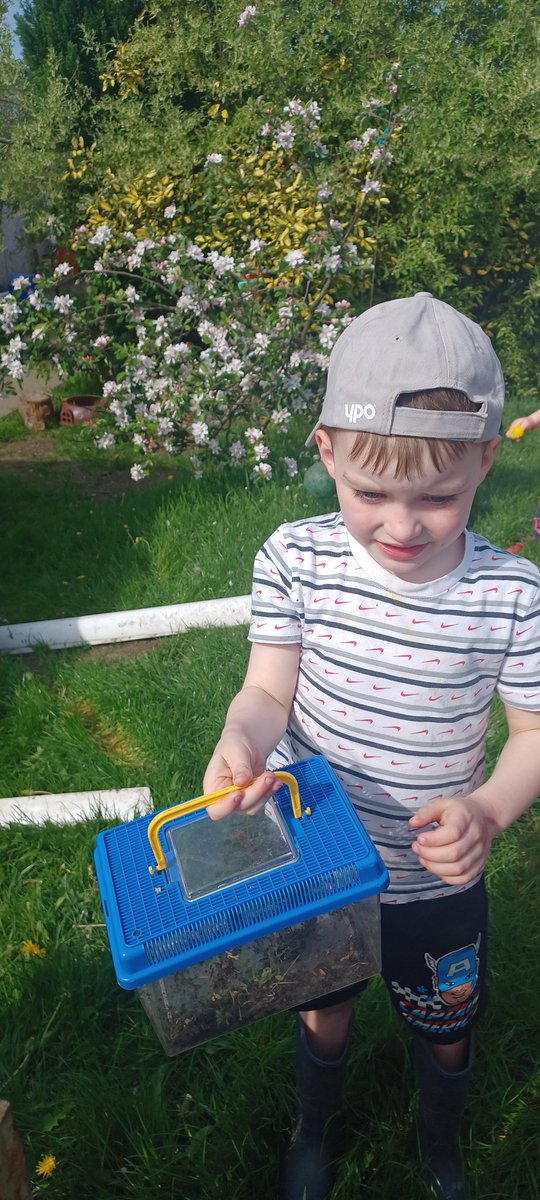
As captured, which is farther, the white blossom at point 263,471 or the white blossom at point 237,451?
the white blossom at point 237,451

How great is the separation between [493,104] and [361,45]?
44.2 inches

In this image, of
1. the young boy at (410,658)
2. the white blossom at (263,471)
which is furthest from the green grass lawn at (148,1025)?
the white blossom at (263,471)

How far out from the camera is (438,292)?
6.63 m

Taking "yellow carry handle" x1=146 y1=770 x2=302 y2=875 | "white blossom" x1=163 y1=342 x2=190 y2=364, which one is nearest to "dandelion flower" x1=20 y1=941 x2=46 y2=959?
"yellow carry handle" x1=146 y1=770 x2=302 y2=875

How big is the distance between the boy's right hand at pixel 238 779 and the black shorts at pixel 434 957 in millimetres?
431

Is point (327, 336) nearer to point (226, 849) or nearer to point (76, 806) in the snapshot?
point (76, 806)

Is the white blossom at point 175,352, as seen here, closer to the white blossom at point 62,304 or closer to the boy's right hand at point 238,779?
the white blossom at point 62,304

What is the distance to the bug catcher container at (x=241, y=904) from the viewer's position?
1188mm

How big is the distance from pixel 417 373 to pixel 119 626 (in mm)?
2860

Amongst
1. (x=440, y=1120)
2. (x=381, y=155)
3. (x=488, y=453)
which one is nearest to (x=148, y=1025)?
(x=440, y=1120)

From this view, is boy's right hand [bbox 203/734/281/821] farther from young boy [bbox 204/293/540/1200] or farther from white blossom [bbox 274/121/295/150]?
white blossom [bbox 274/121/295/150]

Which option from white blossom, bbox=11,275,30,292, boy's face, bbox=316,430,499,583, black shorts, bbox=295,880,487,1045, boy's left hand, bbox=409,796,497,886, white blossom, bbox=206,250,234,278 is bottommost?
black shorts, bbox=295,880,487,1045

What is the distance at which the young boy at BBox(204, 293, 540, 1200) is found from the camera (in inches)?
51.1

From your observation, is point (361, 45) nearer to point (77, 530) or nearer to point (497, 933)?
point (77, 530)
